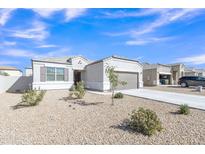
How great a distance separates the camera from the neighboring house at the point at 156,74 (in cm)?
2898

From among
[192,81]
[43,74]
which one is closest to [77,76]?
[43,74]

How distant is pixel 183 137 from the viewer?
503 cm

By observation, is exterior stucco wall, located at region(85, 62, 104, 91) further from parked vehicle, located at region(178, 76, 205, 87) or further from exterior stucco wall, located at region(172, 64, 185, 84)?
exterior stucco wall, located at region(172, 64, 185, 84)

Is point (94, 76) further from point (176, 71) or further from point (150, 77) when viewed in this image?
point (176, 71)

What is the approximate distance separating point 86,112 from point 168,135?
13.5ft

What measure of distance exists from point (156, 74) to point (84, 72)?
14066 mm

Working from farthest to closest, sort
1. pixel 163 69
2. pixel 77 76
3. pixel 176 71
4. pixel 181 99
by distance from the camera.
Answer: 1. pixel 176 71
2. pixel 163 69
3. pixel 77 76
4. pixel 181 99

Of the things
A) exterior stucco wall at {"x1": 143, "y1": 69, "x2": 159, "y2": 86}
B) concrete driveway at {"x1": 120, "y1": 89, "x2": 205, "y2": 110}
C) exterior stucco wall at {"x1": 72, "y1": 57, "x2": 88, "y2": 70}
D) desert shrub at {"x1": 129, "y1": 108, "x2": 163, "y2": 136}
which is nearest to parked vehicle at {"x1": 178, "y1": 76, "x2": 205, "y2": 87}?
exterior stucco wall at {"x1": 143, "y1": 69, "x2": 159, "y2": 86}

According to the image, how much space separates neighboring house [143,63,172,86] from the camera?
2898 centimetres

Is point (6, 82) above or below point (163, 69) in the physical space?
below

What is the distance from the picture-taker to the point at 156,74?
28.9 meters
